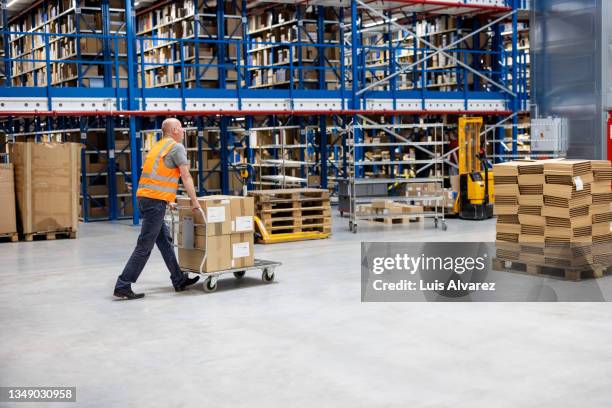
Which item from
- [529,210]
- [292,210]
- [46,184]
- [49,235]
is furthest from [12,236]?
[529,210]

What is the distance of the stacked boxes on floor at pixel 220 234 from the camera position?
8.46 meters

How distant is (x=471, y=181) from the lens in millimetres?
15719

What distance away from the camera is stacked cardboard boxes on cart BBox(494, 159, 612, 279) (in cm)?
868

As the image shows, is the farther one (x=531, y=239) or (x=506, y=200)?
(x=506, y=200)

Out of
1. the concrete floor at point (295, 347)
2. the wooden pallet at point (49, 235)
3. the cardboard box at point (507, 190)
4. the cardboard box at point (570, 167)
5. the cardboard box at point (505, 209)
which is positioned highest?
the cardboard box at point (570, 167)

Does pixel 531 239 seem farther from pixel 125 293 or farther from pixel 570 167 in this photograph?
pixel 125 293

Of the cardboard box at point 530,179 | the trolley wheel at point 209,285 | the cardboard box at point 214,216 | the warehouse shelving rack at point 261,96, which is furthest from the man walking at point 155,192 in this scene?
the warehouse shelving rack at point 261,96

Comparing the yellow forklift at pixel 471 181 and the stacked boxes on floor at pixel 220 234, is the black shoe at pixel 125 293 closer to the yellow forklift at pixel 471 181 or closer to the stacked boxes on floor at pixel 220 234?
the stacked boxes on floor at pixel 220 234

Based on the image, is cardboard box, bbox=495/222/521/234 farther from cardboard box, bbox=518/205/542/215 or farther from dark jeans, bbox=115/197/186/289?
dark jeans, bbox=115/197/186/289

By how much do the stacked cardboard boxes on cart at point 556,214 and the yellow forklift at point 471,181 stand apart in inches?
247

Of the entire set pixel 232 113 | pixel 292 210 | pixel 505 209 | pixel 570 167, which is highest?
pixel 232 113

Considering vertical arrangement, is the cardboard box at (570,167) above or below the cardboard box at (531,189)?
above

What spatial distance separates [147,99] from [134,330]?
9256 millimetres

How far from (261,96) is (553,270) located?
29.4 feet
